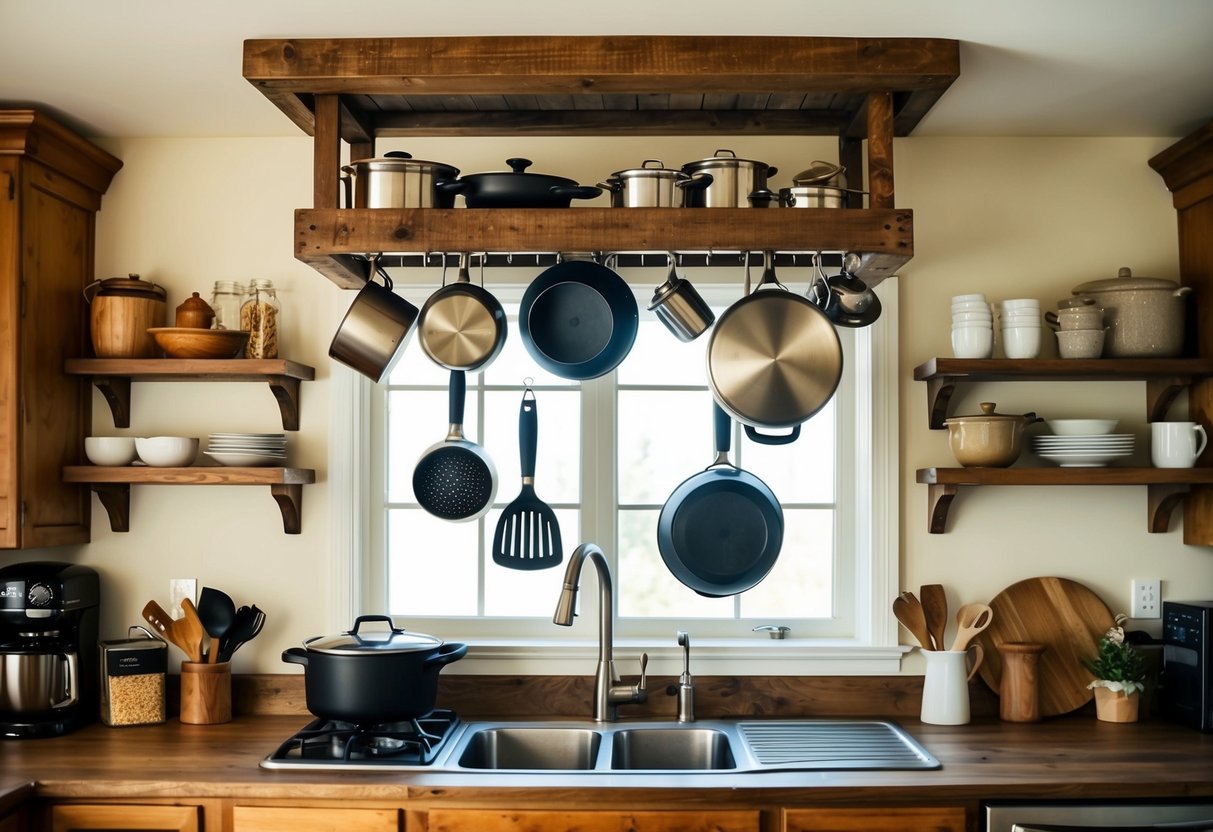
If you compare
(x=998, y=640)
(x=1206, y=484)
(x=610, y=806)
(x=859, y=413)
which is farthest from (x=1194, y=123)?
(x=610, y=806)

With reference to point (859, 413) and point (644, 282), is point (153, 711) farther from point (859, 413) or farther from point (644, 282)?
point (859, 413)

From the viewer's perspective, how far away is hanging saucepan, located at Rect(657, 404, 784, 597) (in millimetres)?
2703

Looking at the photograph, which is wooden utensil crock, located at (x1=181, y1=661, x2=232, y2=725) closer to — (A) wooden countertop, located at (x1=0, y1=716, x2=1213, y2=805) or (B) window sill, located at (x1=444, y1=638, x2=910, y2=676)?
(A) wooden countertop, located at (x1=0, y1=716, x2=1213, y2=805)

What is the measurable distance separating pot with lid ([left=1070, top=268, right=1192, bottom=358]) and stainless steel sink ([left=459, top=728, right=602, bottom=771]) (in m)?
1.68

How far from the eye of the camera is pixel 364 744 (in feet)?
8.48

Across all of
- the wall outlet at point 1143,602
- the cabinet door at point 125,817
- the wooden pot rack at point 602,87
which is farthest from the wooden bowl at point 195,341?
the wall outlet at point 1143,602

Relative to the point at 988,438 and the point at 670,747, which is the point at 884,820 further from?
the point at 988,438

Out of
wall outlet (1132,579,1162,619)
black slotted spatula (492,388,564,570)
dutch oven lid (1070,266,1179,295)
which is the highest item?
dutch oven lid (1070,266,1179,295)

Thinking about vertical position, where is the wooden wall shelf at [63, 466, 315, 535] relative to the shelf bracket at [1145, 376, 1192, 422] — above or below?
below

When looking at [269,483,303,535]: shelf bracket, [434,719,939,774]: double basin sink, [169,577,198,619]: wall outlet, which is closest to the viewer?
[434,719,939,774]: double basin sink

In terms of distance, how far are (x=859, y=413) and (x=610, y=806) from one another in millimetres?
1271

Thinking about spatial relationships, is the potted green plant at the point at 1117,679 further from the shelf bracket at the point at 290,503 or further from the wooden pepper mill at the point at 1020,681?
the shelf bracket at the point at 290,503

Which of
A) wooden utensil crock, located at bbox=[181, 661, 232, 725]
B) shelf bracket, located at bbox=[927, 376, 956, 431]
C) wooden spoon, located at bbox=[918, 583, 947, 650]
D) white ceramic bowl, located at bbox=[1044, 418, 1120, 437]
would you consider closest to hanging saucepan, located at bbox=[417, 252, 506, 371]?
wooden utensil crock, located at bbox=[181, 661, 232, 725]

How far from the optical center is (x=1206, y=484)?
109 inches
